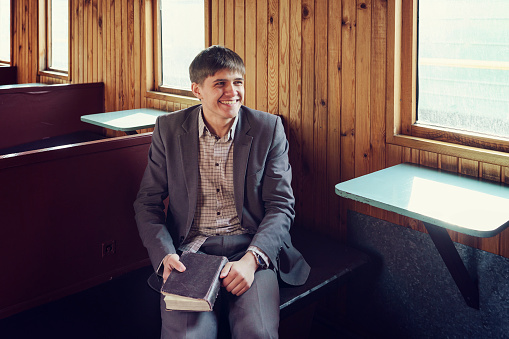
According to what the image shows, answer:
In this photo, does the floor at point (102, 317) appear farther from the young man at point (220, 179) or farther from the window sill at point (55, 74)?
the window sill at point (55, 74)

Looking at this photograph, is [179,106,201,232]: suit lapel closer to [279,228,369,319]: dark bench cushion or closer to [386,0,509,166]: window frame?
[279,228,369,319]: dark bench cushion

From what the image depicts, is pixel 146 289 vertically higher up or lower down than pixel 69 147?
lower down

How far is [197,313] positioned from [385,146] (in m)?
1.26

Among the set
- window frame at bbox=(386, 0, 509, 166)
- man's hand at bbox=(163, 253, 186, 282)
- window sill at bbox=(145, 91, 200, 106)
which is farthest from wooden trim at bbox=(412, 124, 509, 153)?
window sill at bbox=(145, 91, 200, 106)

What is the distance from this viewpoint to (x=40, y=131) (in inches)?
181

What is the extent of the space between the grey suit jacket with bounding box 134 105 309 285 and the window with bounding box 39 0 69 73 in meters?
3.93

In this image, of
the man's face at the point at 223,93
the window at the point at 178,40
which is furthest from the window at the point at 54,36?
the man's face at the point at 223,93

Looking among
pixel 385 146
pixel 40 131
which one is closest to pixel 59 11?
pixel 40 131

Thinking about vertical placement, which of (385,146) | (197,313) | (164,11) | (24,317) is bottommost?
(24,317)

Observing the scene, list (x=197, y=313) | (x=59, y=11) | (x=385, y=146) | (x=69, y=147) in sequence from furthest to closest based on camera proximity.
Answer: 1. (x=59, y=11)
2. (x=385, y=146)
3. (x=69, y=147)
4. (x=197, y=313)

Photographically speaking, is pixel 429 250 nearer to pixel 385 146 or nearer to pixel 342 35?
pixel 385 146

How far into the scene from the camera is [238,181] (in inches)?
84.1

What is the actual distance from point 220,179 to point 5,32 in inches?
236

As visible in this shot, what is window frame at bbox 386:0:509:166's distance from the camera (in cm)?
228
